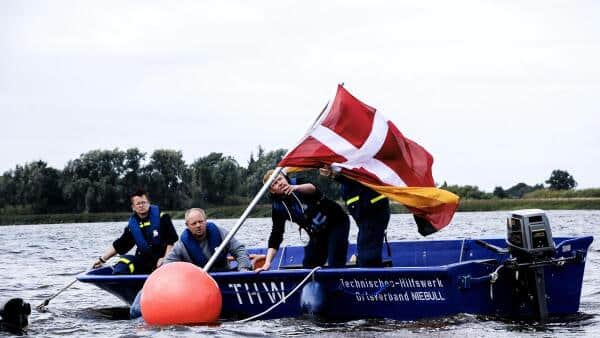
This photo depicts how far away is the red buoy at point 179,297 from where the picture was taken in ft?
35.7

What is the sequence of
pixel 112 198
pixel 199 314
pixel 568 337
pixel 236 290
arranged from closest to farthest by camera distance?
pixel 568 337
pixel 199 314
pixel 236 290
pixel 112 198

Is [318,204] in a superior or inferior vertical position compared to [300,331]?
superior

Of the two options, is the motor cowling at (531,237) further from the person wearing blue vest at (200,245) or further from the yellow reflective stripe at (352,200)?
the person wearing blue vest at (200,245)

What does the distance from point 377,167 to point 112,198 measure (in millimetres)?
63643

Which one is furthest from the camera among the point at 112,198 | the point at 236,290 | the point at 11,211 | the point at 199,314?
the point at 11,211

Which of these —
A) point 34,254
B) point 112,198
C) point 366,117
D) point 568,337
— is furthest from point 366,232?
point 112,198

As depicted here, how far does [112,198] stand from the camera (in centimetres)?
7400

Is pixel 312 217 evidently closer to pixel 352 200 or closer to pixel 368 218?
pixel 352 200

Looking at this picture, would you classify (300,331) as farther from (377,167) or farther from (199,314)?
(377,167)

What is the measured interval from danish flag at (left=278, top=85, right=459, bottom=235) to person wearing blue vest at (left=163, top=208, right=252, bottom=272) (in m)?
1.21

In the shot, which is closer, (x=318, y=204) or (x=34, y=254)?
(x=318, y=204)

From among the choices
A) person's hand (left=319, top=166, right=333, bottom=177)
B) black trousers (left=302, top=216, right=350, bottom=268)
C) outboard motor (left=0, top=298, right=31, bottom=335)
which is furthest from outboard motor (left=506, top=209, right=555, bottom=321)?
outboard motor (left=0, top=298, right=31, bottom=335)

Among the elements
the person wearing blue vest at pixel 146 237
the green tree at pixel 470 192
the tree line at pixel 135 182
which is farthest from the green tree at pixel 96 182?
the person wearing blue vest at pixel 146 237

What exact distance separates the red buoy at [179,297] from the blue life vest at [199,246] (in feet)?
3.69
